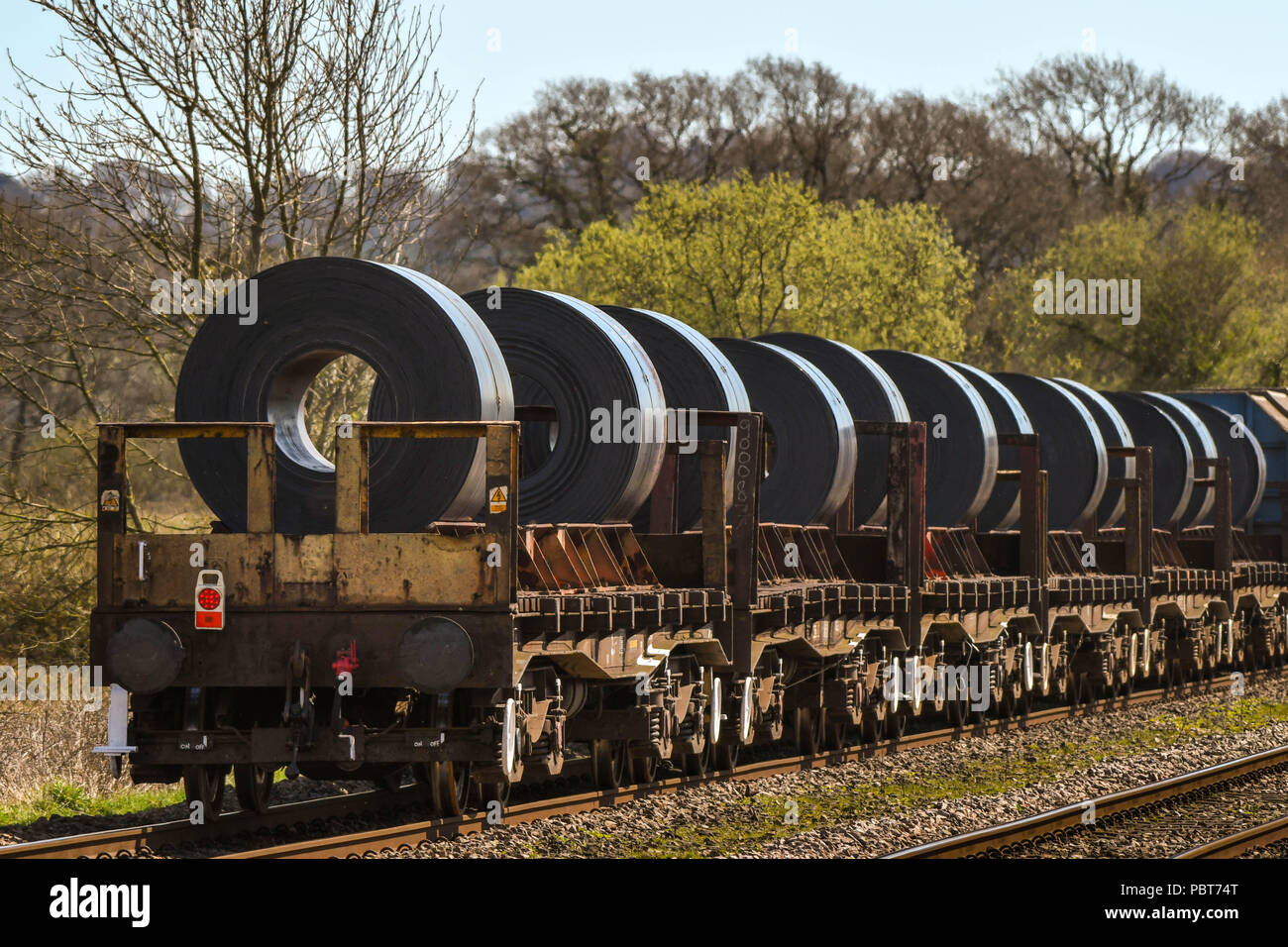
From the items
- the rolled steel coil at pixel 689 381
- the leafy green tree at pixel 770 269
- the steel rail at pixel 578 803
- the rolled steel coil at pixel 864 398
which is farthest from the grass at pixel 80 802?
the leafy green tree at pixel 770 269

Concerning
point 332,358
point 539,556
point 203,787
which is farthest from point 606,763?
point 332,358

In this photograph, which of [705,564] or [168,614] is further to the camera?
[705,564]

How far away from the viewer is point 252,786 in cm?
1152

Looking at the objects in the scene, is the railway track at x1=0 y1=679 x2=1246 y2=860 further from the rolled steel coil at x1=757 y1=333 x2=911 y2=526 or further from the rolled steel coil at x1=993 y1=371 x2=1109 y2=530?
the rolled steel coil at x1=993 y1=371 x2=1109 y2=530

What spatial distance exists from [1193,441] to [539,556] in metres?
17.8

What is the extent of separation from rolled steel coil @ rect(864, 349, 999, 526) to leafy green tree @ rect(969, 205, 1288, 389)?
30888mm

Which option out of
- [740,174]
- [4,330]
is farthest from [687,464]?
[740,174]

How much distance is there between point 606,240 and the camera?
42125 mm

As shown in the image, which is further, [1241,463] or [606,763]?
[1241,463]

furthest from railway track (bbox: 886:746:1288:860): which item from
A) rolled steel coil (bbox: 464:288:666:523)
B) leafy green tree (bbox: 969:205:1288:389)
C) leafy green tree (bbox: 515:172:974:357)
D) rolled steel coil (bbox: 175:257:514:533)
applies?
leafy green tree (bbox: 969:205:1288:389)

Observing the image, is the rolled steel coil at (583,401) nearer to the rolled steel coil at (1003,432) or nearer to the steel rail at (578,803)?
the steel rail at (578,803)

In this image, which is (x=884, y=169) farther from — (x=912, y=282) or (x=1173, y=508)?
(x=1173, y=508)

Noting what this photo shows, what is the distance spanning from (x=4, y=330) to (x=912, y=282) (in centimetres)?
2676

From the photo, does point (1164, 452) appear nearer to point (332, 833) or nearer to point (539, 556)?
point (539, 556)
